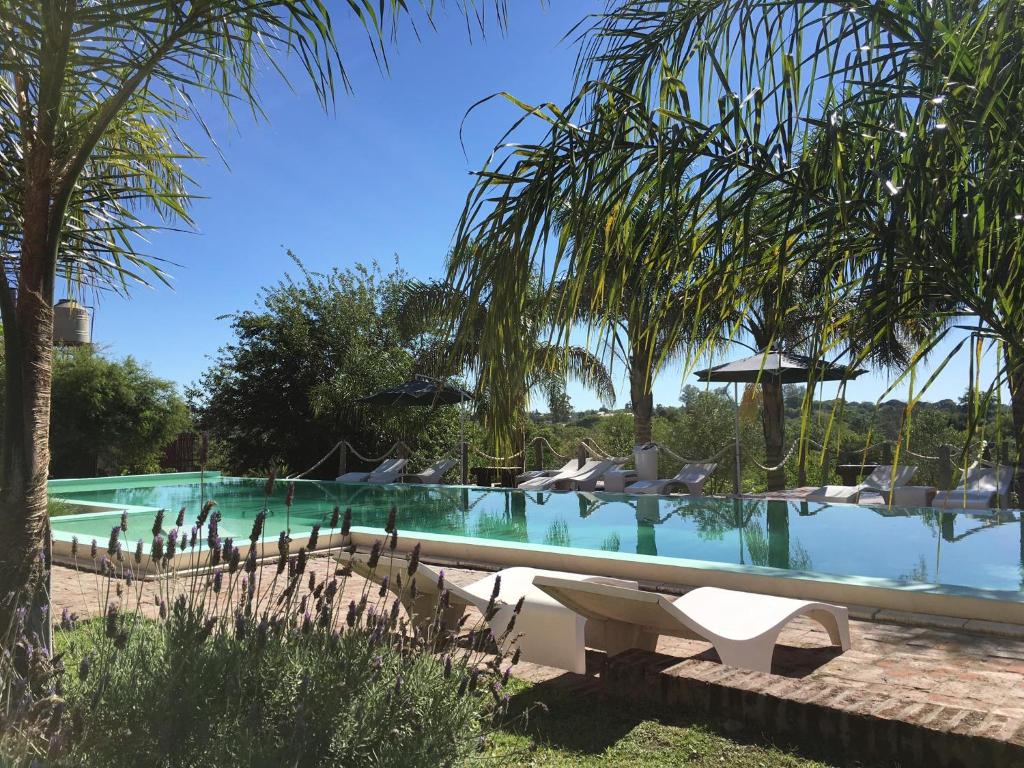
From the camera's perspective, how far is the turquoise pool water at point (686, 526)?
793 centimetres

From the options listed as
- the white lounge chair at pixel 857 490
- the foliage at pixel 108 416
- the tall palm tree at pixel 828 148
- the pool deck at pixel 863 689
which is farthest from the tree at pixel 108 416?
the tall palm tree at pixel 828 148

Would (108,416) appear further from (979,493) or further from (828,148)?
(828,148)

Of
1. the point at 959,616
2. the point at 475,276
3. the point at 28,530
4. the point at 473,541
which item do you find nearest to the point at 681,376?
the point at 475,276

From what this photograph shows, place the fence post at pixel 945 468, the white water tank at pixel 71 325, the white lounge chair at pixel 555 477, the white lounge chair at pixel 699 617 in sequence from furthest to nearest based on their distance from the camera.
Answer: the white lounge chair at pixel 555 477 < the fence post at pixel 945 468 < the white water tank at pixel 71 325 < the white lounge chair at pixel 699 617

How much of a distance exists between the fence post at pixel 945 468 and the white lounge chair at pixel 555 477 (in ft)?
19.9

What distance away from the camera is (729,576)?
6.17m

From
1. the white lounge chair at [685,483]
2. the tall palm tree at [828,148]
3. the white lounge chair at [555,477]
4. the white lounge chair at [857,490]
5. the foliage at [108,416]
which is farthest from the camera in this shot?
the foliage at [108,416]

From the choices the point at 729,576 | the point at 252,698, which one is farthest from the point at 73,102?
the point at 729,576

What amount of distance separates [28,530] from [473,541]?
5110 millimetres

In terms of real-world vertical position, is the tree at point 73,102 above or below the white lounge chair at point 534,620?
above

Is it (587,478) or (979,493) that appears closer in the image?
(979,493)

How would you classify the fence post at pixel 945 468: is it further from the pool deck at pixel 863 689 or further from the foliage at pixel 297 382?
the foliage at pixel 297 382

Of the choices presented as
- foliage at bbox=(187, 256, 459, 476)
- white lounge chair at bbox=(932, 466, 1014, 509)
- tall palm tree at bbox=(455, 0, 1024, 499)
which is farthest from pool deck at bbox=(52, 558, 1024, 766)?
foliage at bbox=(187, 256, 459, 476)

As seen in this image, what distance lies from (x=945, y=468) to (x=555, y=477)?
21.6 feet
